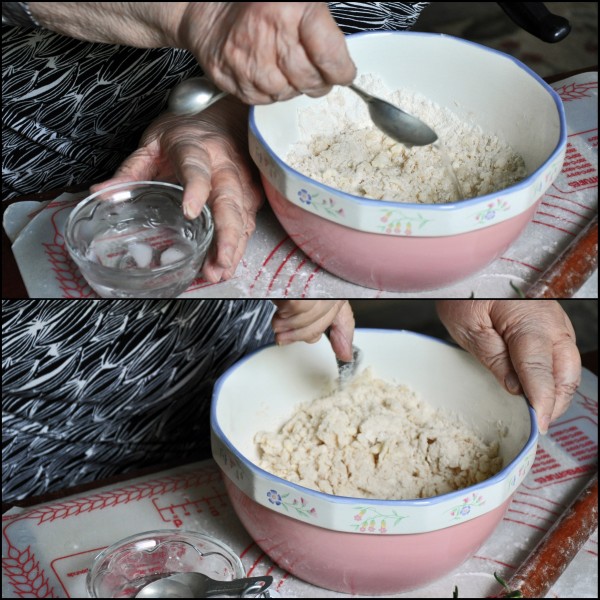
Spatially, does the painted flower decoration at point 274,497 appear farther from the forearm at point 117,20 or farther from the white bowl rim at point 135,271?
the forearm at point 117,20

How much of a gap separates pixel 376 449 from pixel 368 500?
0.14 meters

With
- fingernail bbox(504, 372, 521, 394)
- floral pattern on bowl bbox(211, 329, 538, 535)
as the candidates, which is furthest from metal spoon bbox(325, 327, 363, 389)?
fingernail bbox(504, 372, 521, 394)

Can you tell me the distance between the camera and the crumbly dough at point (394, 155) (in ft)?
1.87

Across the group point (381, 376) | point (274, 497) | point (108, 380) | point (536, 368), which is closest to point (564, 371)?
point (536, 368)

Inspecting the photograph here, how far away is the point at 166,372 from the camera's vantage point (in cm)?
108

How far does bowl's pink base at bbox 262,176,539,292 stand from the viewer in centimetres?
54

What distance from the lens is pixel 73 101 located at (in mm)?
766

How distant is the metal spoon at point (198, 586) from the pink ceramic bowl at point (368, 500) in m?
0.07

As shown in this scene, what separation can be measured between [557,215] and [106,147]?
15.6 inches

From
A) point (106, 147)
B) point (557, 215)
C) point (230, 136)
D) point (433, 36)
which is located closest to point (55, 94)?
point (106, 147)

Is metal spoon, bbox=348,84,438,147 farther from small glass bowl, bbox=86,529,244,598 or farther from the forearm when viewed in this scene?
small glass bowl, bbox=86,529,244,598

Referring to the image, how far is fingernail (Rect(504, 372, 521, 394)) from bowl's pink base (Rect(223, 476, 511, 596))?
0.12 metres

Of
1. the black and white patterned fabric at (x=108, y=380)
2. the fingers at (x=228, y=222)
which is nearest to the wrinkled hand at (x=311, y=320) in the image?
the fingers at (x=228, y=222)

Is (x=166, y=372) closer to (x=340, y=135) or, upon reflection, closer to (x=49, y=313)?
(x=49, y=313)
